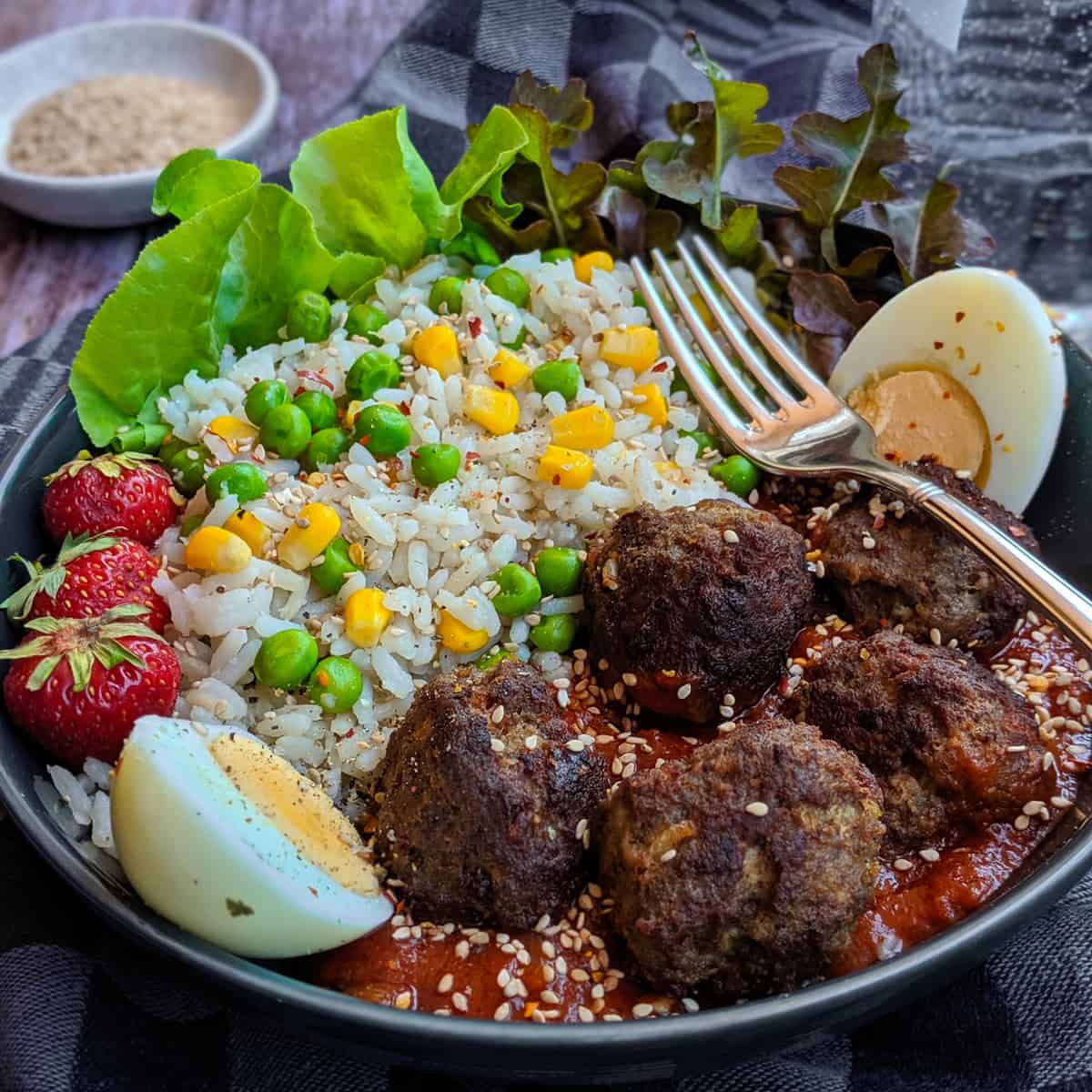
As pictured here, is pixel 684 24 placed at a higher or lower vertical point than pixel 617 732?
higher

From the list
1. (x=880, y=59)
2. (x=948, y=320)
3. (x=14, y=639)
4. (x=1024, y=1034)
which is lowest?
(x=1024, y=1034)

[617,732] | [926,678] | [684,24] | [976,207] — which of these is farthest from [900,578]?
[684,24]

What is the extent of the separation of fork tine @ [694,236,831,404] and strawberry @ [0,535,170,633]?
169cm

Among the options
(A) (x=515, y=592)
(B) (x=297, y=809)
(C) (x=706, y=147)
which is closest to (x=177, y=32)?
(C) (x=706, y=147)

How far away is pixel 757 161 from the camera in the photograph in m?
4.02

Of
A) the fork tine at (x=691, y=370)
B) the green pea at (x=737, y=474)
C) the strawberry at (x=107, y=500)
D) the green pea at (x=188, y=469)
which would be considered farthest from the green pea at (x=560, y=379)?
the strawberry at (x=107, y=500)

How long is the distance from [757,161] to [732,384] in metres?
1.33

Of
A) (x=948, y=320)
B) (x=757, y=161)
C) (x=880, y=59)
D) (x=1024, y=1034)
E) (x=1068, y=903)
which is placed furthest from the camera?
(x=757, y=161)

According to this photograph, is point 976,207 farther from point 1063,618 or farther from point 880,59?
point 1063,618

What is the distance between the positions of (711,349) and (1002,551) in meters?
1.05

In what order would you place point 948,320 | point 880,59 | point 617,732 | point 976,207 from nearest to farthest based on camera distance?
point 617,732 < point 948,320 < point 880,59 < point 976,207

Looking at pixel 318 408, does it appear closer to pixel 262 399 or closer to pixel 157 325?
pixel 262 399

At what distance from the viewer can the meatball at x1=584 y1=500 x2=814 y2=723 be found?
2432mm

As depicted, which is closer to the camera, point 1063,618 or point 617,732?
point 1063,618
